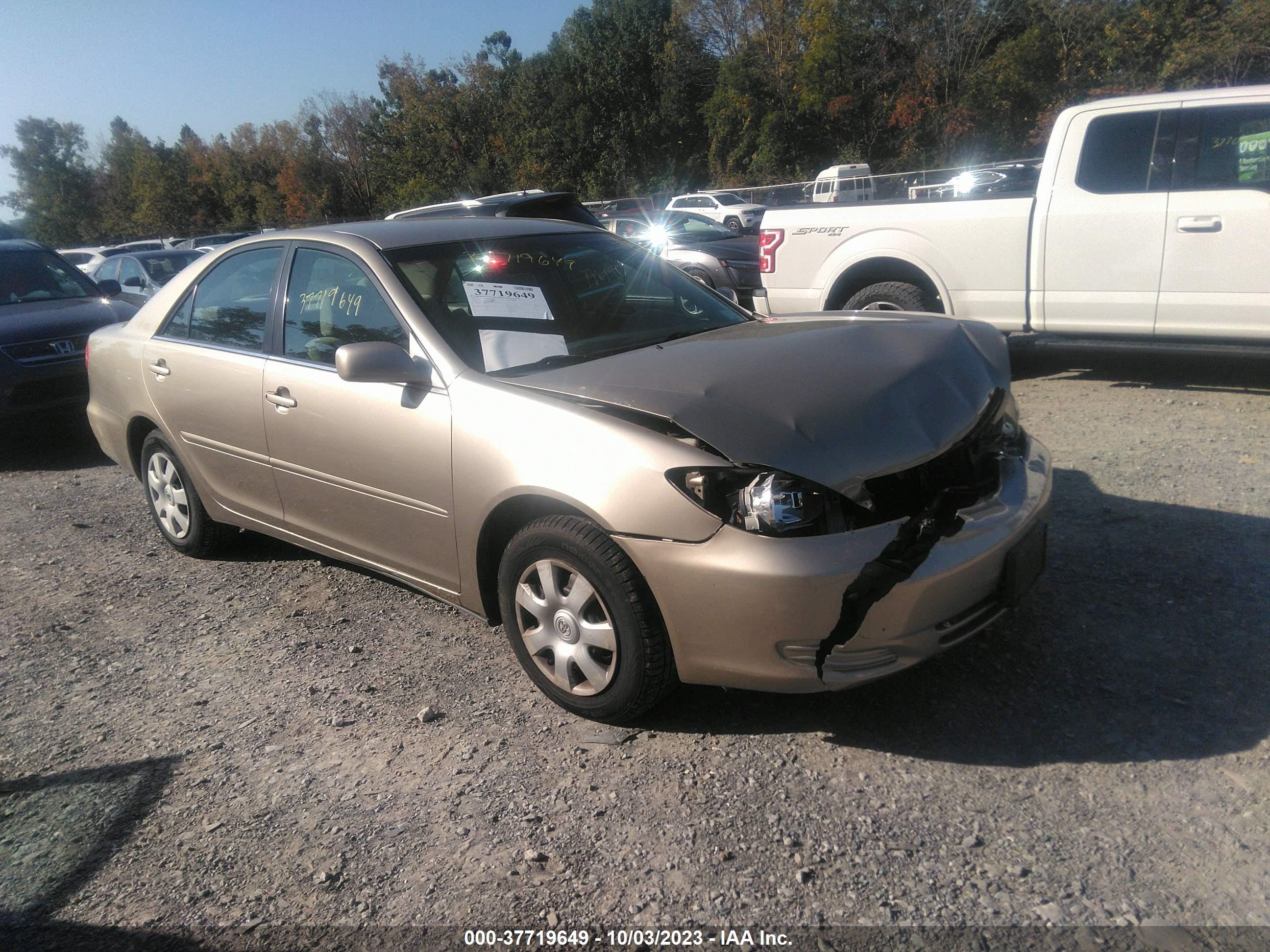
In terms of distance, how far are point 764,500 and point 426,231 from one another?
222 centimetres

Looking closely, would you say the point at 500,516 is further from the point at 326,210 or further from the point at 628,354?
the point at 326,210

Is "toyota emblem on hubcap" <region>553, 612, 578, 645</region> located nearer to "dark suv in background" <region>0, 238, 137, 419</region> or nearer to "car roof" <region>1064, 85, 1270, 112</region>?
"car roof" <region>1064, 85, 1270, 112</region>

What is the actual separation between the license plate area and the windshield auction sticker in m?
1.95

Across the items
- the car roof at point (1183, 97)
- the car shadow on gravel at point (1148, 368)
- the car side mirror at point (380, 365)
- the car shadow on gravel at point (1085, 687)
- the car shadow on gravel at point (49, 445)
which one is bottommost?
the car shadow on gravel at point (1148, 368)

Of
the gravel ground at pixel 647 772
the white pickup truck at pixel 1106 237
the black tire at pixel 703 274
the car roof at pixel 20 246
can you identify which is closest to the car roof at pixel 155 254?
the car roof at pixel 20 246

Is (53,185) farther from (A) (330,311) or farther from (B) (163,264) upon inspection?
(A) (330,311)

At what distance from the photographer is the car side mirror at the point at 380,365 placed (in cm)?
343

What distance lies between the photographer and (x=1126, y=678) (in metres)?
Answer: 3.24

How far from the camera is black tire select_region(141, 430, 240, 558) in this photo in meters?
5.01

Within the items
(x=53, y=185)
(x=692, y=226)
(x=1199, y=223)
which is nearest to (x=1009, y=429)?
(x=1199, y=223)

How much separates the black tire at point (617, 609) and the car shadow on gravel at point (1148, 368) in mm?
4876

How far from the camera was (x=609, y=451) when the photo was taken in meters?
2.94

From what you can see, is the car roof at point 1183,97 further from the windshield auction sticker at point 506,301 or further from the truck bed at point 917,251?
the windshield auction sticker at point 506,301

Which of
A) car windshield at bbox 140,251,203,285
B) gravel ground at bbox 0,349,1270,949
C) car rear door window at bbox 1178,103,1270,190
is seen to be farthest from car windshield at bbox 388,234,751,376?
car windshield at bbox 140,251,203,285
